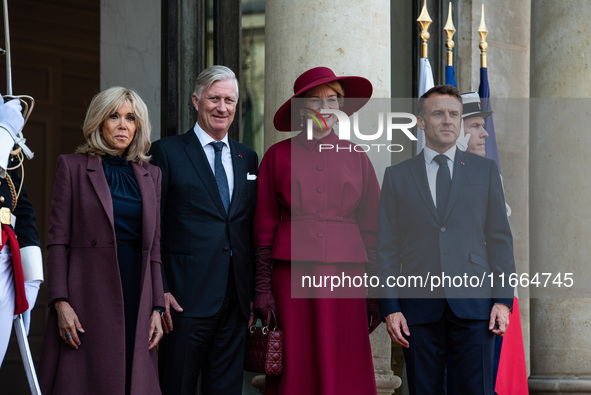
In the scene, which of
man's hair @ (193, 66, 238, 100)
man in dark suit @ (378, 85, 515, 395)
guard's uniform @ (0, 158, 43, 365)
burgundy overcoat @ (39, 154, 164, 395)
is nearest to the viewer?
guard's uniform @ (0, 158, 43, 365)

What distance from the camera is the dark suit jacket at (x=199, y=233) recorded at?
5.24 metres

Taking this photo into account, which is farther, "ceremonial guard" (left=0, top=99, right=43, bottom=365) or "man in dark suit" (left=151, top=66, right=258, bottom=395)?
"man in dark suit" (left=151, top=66, right=258, bottom=395)

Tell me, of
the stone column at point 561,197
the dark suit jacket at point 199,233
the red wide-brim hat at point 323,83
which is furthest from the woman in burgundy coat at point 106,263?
the stone column at point 561,197

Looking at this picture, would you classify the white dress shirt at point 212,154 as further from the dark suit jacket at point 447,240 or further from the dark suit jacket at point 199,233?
the dark suit jacket at point 447,240

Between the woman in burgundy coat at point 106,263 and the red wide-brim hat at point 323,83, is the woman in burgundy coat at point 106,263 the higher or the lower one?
the lower one

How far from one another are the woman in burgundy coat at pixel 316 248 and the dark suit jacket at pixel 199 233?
84 millimetres

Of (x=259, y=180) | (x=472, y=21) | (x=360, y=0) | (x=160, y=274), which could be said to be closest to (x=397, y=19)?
(x=472, y=21)

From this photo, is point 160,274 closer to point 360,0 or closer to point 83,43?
point 360,0

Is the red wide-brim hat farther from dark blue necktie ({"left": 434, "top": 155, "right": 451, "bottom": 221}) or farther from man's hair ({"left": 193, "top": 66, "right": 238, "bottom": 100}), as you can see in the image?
dark blue necktie ({"left": 434, "top": 155, "right": 451, "bottom": 221})

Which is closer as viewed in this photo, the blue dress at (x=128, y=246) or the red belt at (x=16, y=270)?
the red belt at (x=16, y=270)

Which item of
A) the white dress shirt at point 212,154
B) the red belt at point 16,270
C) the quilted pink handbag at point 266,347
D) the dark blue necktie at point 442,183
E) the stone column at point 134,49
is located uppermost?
the stone column at point 134,49

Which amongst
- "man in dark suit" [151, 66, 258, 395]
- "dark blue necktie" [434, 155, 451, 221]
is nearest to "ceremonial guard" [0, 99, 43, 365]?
"man in dark suit" [151, 66, 258, 395]

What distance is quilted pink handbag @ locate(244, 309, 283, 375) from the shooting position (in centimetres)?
523

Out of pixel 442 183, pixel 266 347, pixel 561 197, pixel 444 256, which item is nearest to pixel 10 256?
pixel 266 347
